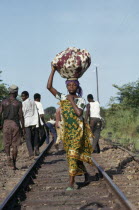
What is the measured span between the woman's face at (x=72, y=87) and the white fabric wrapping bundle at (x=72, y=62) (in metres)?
0.11

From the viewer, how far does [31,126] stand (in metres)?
12.4

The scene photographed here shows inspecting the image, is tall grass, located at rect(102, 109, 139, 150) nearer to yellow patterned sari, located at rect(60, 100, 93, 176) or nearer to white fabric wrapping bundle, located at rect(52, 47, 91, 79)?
yellow patterned sari, located at rect(60, 100, 93, 176)

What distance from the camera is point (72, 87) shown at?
709 centimetres

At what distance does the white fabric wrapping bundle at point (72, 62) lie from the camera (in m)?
6.90

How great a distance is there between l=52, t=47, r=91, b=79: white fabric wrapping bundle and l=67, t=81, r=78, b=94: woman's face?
0.37ft

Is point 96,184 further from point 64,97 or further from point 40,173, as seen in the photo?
point 40,173

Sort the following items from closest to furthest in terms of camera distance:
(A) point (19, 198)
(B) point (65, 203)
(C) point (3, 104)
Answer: (B) point (65, 203) → (A) point (19, 198) → (C) point (3, 104)

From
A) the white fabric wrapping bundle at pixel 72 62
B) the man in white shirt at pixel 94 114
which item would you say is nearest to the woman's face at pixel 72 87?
the white fabric wrapping bundle at pixel 72 62

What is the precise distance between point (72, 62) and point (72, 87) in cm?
43

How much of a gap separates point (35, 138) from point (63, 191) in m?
5.49

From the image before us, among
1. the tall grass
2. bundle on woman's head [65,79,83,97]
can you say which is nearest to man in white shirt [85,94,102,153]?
bundle on woman's head [65,79,83,97]

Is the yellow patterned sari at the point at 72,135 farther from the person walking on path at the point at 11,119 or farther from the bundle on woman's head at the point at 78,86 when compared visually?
the person walking on path at the point at 11,119

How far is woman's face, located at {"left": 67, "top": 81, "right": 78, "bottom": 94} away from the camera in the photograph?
7.07 m

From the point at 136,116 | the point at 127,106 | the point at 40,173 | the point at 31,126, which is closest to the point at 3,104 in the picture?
the point at 40,173
